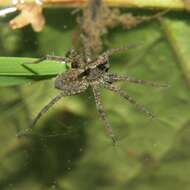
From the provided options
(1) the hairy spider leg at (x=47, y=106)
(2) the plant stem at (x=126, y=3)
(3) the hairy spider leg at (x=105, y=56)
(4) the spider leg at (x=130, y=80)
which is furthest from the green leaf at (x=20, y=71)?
(2) the plant stem at (x=126, y=3)

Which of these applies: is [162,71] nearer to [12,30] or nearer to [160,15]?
[160,15]

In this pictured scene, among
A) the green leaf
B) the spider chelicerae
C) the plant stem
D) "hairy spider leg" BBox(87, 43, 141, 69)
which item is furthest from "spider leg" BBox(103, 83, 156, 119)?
the plant stem

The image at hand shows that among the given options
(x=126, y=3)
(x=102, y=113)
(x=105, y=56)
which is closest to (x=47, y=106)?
(x=102, y=113)

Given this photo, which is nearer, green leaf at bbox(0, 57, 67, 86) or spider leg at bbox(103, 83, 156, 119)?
green leaf at bbox(0, 57, 67, 86)

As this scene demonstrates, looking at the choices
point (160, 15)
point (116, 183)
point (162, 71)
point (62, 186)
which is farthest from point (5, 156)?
point (160, 15)

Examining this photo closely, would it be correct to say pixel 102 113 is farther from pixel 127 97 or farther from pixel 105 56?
pixel 105 56

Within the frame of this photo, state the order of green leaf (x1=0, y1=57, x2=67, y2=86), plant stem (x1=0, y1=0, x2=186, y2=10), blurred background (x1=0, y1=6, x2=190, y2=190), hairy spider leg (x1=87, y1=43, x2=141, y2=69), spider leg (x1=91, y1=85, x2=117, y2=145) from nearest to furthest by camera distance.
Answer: green leaf (x1=0, y1=57, x2=67, y2=86) < blurred background (x1=0, y1=6, x2=190, y2=190) < spider leg (x1=91, y1=85, x2=117, y2=145) < hairy spider leg (x1=87, y1=43, x2=141, y2=69) < plant stem (x1=0, y1=0, x2=186, y2=10)

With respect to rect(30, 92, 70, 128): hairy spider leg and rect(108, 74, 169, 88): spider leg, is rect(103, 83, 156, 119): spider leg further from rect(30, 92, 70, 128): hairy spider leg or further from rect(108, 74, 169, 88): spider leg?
rect(30, 92, 70, 128): hairy spider leg
